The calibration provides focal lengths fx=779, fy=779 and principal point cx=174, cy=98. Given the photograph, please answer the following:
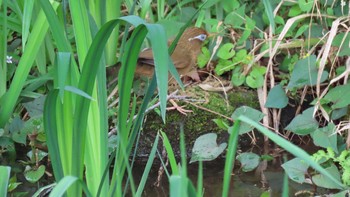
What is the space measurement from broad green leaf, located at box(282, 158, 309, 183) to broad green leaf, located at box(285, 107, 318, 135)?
0.85ft

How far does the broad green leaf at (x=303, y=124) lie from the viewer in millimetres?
3338

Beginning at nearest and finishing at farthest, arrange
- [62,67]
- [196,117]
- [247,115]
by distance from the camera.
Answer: [62,67] < [247,115] < [196,117]

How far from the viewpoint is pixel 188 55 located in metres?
3.84

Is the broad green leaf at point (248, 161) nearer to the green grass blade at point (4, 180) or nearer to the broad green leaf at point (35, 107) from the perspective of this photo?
the broad green leaf at point (35, 107)

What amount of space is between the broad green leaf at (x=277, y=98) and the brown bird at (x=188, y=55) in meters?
0.45

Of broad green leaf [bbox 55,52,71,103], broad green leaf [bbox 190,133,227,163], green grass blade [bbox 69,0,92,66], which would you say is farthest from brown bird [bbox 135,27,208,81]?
broad green leaf [bbox 55,52,71,103]

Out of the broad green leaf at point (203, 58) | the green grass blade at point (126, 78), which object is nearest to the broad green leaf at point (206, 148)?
the broad green leaf at point (203, 58)

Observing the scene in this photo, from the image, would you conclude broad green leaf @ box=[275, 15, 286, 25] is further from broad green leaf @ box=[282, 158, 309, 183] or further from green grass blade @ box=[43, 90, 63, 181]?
green grass blade @ box=[43, 90, 63, 181]

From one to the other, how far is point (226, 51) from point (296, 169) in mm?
900

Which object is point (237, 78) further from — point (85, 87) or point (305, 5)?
point (85, 87)

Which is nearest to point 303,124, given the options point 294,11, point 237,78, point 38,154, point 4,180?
point 237,78

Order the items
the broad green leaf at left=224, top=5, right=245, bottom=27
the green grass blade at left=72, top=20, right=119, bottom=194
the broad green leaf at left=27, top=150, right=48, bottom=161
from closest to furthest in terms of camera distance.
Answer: the green grass blade at left=72, top=20, right=119, bottom=194, the broad green leaf at left=27, top=150, right=48, bottom=161, the broad green leaf at left=224, top=5, right=245, bottom=27

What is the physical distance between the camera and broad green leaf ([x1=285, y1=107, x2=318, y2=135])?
3.34 m

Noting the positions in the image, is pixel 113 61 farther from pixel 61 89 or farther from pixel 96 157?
pixel 61 89
